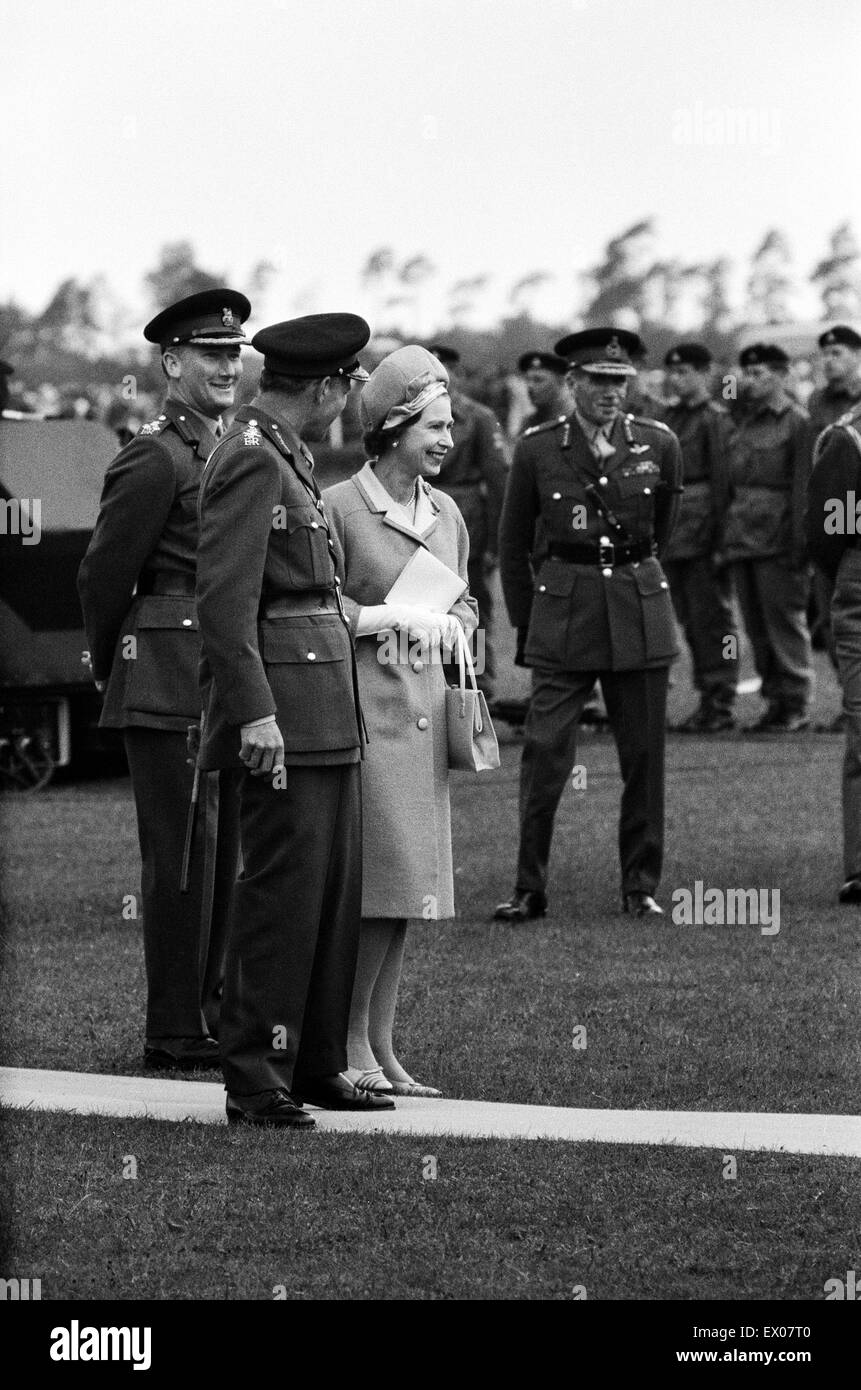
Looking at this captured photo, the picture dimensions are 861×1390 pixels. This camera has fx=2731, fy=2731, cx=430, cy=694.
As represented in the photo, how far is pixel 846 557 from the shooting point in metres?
10.8

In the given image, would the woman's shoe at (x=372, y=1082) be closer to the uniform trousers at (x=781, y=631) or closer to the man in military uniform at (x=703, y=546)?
the uniform trousers at (x=781, y=631)

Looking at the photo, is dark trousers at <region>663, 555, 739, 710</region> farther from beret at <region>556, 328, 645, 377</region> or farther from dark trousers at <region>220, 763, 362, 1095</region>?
dark trousers at <region>220, 763, 362, 1095</region>

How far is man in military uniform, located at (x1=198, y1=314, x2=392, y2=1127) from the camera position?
6.91m

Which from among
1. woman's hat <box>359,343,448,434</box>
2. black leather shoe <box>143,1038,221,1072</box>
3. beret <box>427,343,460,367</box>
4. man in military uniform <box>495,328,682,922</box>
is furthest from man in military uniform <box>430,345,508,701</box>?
woman's hat <box>359,343,448,434</box>

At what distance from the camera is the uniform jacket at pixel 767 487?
57.3ft

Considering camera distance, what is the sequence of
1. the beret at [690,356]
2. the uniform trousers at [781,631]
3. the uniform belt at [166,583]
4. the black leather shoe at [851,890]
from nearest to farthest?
the uniform belt at [166,583]
the black leather shoe at [851,890]
the uniform trousers at [781,631]
the beret at [690,356]

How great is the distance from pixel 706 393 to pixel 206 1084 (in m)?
11.1

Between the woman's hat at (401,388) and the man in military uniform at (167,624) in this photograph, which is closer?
the woman's hat at (401,388)

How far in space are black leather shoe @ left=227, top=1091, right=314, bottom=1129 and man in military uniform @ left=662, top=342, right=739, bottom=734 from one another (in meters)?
11.0

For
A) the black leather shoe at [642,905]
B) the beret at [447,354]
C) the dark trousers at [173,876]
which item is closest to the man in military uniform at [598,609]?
the black leather shoe at [642,905]

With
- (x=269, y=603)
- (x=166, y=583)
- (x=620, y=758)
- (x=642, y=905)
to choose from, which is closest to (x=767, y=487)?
(x=620, y=758)

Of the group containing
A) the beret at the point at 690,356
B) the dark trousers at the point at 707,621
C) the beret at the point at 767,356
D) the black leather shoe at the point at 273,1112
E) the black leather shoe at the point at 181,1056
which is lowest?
the dark trousers at the point at 707,621

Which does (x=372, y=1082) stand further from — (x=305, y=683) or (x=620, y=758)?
(x=620, y=758)

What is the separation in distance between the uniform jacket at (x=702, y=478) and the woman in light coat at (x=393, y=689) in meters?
10.4
